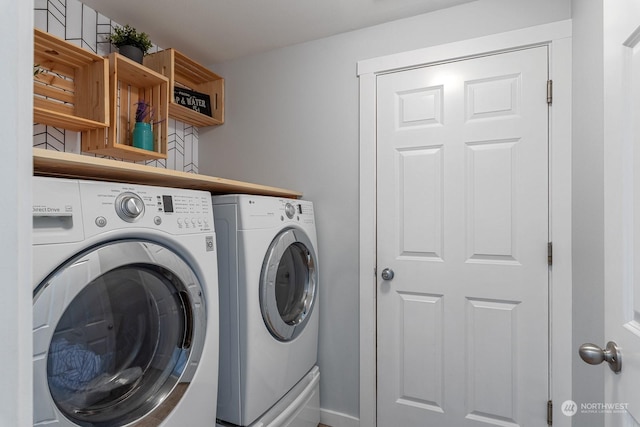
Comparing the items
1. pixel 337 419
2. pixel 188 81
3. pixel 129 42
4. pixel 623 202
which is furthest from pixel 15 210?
pixel 188 81

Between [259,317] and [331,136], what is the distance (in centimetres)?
112

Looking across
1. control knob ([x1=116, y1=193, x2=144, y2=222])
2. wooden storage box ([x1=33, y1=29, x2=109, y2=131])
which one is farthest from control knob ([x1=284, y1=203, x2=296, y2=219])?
wooden storage box ([x1=33, y1=29, x2=109, y2=131])

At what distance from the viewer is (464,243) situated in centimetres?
168

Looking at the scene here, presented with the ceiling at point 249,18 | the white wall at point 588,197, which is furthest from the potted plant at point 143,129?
the white wall at point 588,197

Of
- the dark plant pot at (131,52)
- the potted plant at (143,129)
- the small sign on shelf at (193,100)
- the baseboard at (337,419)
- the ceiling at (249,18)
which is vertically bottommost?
the baseboard at (337,419)

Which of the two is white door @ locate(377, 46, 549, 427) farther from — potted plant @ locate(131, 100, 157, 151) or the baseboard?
potted plant @ locate(131, 100, 157, 151)

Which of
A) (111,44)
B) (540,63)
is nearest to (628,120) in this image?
(540,63)

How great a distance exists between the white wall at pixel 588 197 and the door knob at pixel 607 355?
58 cm

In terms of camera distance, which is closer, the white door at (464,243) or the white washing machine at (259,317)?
the white washing machine at (259,317)

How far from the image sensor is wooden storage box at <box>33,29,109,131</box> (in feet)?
4.91

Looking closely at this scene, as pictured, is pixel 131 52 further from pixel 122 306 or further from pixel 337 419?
pixel 337 419

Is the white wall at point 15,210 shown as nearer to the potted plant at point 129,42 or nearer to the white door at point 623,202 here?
the white door at point 623,202

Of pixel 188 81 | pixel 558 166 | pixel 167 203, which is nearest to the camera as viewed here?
pixel 167 203

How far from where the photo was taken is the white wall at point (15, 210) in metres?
0.29
